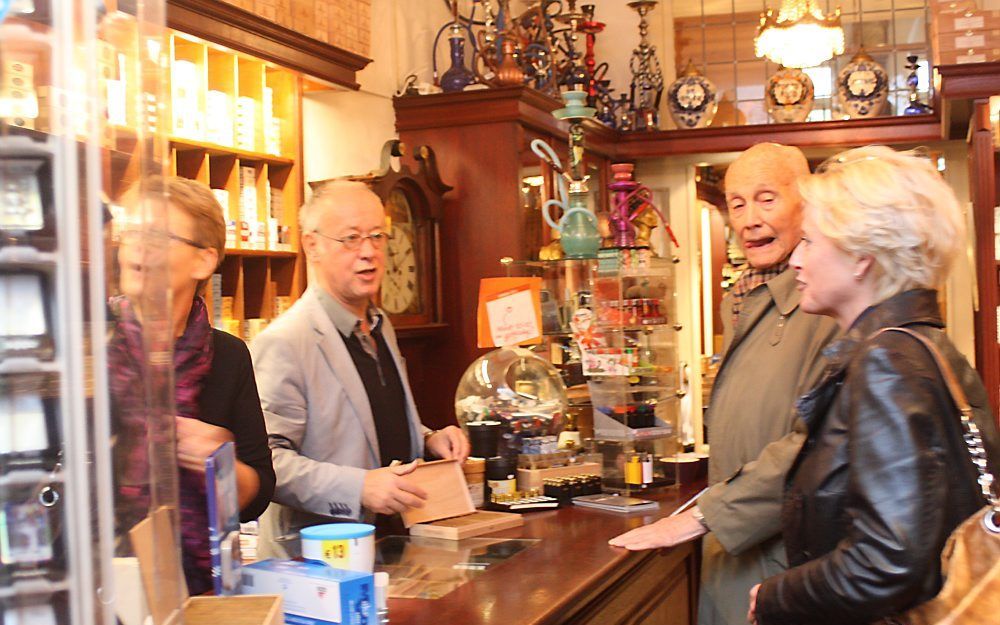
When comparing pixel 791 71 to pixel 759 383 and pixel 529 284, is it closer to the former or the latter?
pixel 529 284

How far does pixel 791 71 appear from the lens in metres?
8.42

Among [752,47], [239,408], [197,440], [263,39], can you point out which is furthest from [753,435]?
[752,47]

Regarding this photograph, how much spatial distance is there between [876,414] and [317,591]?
2.92ft

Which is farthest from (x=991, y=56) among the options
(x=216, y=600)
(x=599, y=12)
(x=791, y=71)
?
(x=216, y=600)

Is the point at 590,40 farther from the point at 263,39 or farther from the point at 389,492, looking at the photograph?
the point at 389,492

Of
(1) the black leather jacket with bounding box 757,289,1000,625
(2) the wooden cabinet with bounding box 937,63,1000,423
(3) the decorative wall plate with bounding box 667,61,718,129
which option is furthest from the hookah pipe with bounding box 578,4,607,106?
(1) the black leather jacket with bounding box 757,289,1000,625

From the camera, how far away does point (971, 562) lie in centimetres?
170

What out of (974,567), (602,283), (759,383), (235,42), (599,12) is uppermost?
(599,12)

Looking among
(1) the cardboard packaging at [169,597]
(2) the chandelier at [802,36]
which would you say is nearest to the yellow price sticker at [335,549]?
(1) the cardboard packaging at [169,597]

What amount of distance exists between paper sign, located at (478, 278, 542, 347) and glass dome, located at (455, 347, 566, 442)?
0.06 m

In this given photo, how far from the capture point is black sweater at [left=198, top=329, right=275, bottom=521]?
7.63 ft

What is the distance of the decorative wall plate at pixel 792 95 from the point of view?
27.5 ft

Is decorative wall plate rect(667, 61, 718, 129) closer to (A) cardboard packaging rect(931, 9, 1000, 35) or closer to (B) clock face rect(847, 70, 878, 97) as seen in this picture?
(B) clock face rect(847, 70, 878, 97)

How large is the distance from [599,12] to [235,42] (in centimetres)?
529
